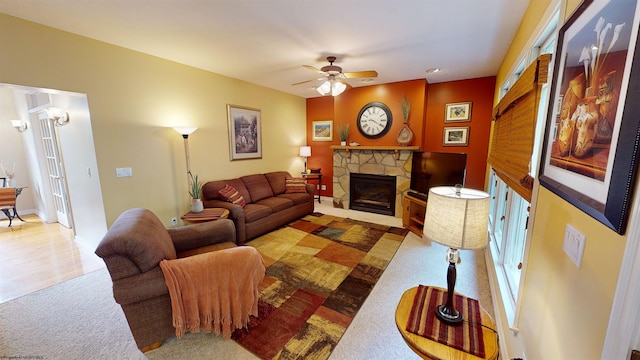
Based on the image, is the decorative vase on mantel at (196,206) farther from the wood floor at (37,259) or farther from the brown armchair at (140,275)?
the brown armchair at (140,275)

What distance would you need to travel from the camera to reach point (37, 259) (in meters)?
3.04

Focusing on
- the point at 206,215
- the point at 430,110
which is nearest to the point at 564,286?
the point at 206,215

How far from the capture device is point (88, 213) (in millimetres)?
3242

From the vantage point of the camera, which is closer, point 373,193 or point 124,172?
point 124,172

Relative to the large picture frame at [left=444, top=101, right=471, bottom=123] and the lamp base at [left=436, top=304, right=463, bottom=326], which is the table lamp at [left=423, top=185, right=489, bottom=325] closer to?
the lamp base at [left=436, top=304, right=463, bottom=326]

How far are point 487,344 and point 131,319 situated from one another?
2.23 metres

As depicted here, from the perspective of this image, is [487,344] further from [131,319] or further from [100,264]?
[100,264]

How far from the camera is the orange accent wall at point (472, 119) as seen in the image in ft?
13.8

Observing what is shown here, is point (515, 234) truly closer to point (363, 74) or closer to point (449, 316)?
point (449, 316)

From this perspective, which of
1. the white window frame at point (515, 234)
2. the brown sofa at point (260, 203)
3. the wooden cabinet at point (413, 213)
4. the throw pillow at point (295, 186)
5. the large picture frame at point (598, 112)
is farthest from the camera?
the throw pillow at point (295, 186)

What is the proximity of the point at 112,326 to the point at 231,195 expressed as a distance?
6.75 feet

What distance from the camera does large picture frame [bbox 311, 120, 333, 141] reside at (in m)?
5.81

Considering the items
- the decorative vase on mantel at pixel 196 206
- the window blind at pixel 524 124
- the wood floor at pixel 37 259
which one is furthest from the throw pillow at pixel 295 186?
the window blind at pixel 524 124

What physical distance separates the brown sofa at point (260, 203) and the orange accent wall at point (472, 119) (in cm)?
276
